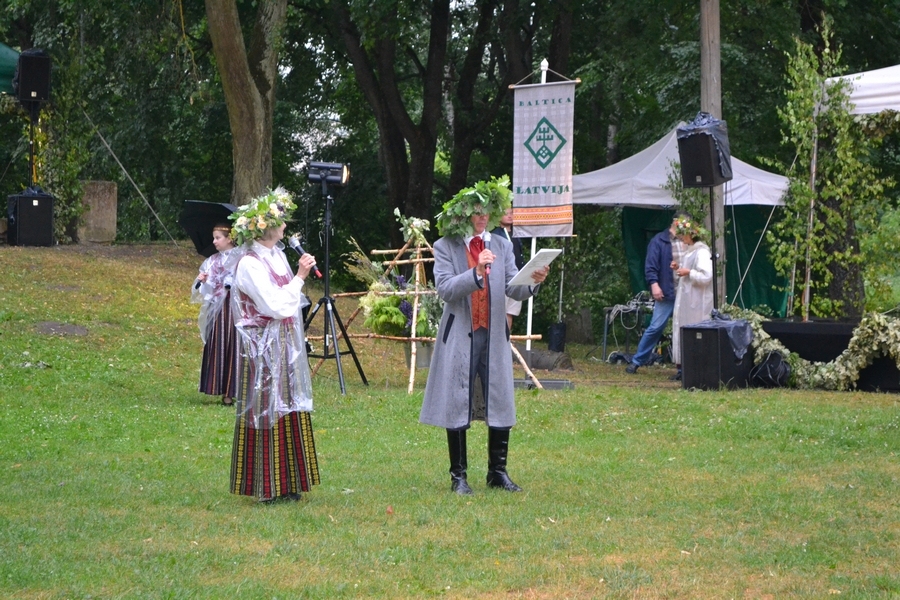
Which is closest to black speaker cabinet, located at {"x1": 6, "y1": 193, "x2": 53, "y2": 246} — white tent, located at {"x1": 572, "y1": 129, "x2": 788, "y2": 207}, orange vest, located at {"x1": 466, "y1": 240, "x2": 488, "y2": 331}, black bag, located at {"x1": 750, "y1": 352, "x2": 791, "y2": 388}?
white tent, located at {"x1": 572, "y1": 129, "x2": 788, "y2": 207}

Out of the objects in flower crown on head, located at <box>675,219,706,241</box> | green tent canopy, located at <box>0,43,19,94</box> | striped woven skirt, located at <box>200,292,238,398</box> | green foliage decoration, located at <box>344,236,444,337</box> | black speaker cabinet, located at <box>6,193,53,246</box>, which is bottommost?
striped woven skirt, located at <box>200,292,238,398</box>

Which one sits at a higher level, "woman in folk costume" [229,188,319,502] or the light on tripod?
the light on tripod

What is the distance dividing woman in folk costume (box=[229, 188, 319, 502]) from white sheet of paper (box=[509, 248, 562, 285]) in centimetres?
122

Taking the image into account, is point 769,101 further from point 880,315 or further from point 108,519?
point 108,519

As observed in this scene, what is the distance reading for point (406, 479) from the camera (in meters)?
8.00

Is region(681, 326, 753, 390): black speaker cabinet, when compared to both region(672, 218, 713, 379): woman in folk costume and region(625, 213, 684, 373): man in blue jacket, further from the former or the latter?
region(625, 213, 684, 373): man in blue jacket

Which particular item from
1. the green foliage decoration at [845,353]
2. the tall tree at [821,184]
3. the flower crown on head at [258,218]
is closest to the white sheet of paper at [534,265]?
the flower crown on head at [258,218]

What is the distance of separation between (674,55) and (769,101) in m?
1.61

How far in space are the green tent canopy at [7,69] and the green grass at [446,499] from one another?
25.5 ft

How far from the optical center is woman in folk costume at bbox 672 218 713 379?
14617 mm

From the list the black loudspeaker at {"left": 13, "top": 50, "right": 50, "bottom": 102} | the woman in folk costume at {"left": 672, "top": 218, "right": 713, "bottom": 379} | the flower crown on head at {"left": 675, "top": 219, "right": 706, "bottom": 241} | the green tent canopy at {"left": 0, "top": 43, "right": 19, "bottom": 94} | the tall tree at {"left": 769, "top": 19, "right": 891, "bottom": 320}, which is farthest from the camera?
the green tent canopy at {"left": 0, "top": 43, "right": 19, "bottom": 94}

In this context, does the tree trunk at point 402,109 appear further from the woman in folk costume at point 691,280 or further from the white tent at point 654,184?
the woman in folk costume at point 691,280

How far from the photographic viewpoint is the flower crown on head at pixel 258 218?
6926 millimetres

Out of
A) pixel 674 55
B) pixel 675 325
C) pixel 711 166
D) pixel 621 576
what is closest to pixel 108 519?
pixel 621 576
